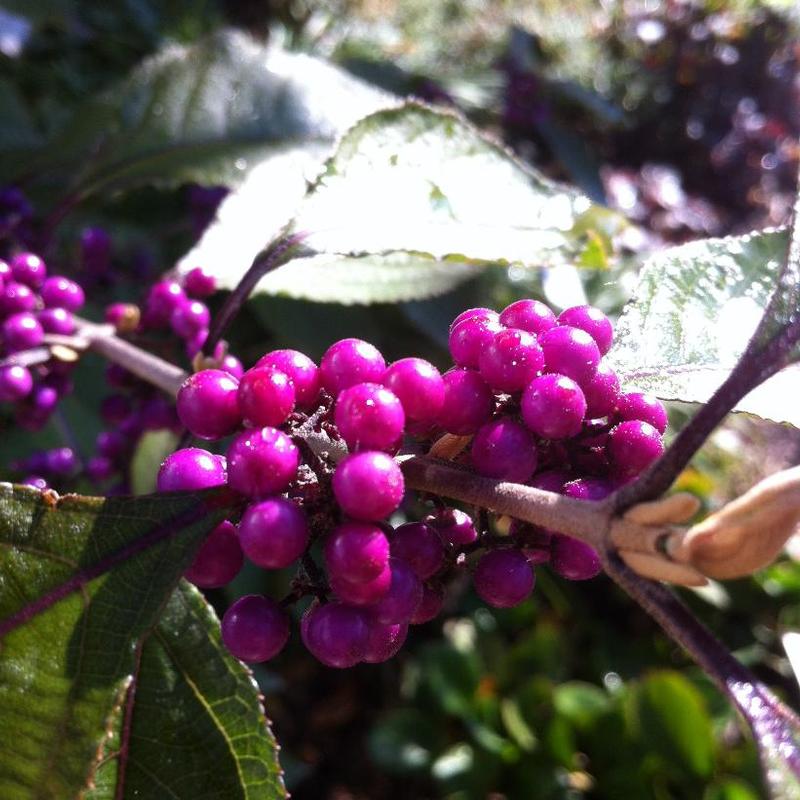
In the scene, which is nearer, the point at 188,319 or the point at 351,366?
the point at 351,366

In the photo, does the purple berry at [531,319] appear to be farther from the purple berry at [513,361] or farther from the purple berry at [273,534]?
the purple berry at [273,534]

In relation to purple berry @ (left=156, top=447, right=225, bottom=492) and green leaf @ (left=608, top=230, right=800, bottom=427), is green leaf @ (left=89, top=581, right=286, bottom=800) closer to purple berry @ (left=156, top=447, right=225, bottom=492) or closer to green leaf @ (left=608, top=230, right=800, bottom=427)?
purple berry @ (left=156, top=447, right=225, bottom=492)

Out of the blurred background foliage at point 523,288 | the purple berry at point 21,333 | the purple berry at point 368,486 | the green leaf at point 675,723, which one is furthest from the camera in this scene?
the green leaf at point 675,723

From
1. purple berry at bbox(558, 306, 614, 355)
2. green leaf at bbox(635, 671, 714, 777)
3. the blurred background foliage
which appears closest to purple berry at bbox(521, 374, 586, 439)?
purple berry at bbox(558, 306, 614, 355)

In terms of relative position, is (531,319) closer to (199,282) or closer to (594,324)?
(594,324)

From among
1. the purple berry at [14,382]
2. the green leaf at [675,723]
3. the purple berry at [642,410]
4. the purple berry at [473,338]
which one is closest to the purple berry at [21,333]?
the purple berry at [14,382]

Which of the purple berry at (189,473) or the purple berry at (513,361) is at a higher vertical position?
the purple berry at (513,361)

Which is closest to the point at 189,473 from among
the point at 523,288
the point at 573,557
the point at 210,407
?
the point at 210,407
